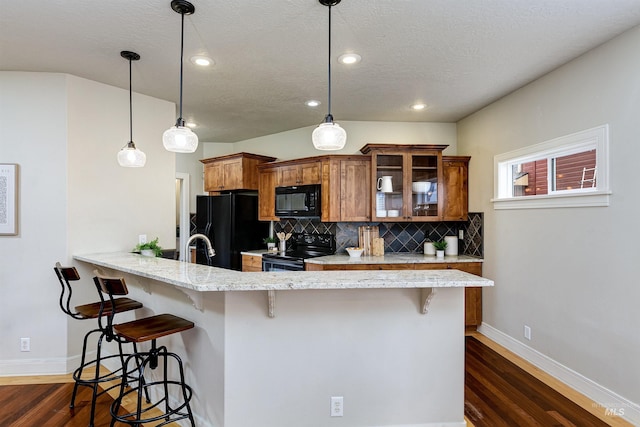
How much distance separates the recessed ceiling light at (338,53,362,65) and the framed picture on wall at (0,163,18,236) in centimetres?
294

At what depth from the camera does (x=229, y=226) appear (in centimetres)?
494

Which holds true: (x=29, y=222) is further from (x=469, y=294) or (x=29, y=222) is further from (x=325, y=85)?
(x=469, y=294)

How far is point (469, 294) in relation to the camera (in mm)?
4098

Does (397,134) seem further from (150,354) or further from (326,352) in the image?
(150,354)

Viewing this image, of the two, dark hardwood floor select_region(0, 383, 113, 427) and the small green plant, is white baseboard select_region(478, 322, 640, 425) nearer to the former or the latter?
the small green plant

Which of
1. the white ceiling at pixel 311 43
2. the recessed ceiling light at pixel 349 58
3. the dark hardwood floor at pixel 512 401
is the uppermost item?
the white ceiling at pixel 311 43

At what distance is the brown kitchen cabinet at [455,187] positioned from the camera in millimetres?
4406

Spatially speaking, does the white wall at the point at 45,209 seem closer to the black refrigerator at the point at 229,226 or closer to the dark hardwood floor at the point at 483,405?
the dark hardwood floor at the point at 483,405

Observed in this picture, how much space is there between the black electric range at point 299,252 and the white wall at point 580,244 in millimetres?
2025

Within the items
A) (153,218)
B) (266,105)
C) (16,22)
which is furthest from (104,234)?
(266,105)

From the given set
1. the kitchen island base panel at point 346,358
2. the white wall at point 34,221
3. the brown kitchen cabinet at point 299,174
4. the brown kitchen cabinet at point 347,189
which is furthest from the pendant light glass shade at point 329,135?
the white wall at point 34,221

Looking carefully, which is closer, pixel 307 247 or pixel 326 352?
pixel 326 352

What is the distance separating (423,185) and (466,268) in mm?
1109

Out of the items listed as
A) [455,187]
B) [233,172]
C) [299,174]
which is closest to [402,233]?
[455,187]
